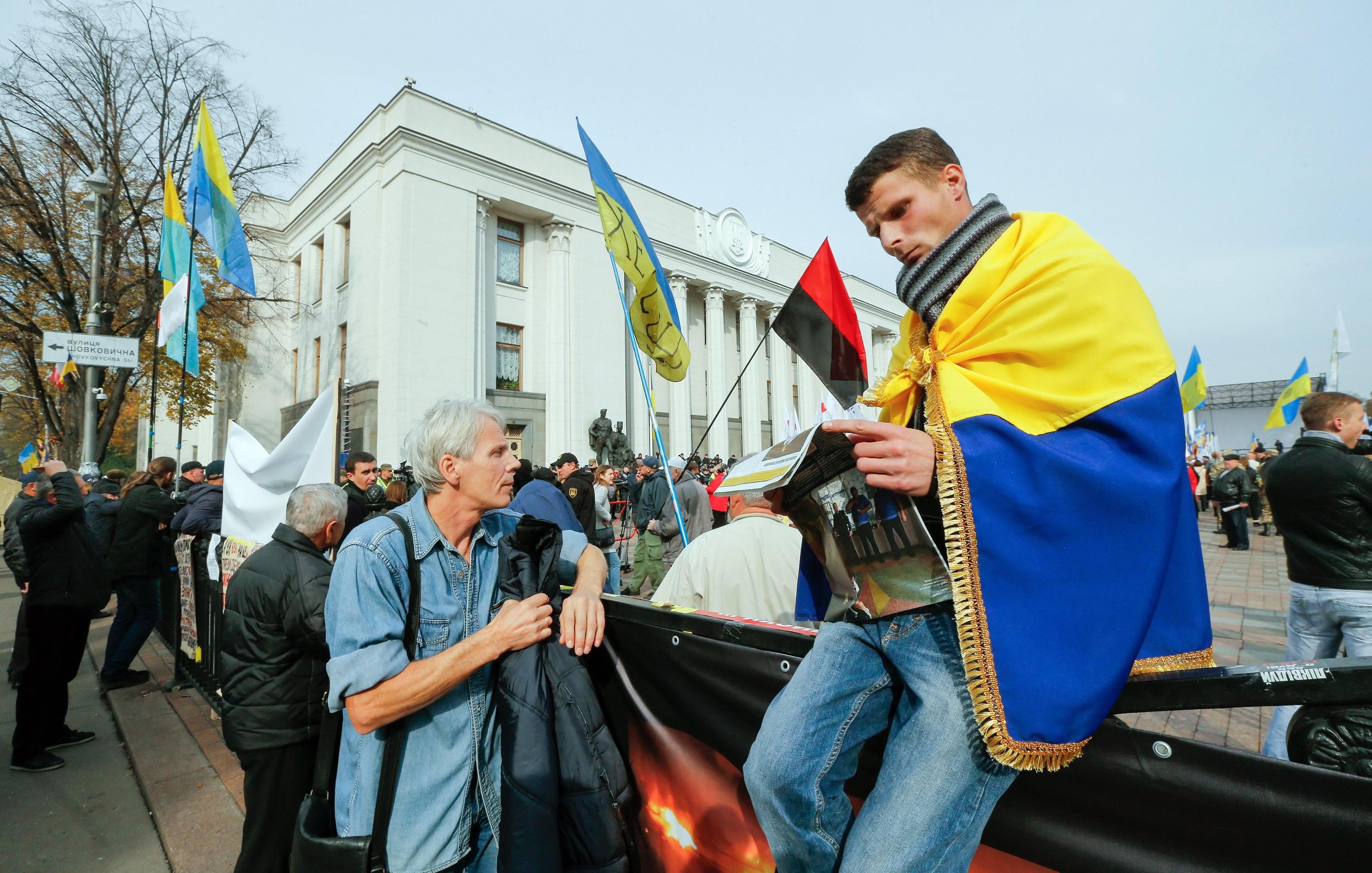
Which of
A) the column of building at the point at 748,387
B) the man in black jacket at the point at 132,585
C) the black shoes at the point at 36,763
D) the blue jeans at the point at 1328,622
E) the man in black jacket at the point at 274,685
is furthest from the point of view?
the column of building at the point at 748,387

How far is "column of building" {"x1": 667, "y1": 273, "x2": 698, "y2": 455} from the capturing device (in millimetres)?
30500

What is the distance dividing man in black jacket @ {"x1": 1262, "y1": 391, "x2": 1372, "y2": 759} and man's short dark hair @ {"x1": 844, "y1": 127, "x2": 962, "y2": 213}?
389cm

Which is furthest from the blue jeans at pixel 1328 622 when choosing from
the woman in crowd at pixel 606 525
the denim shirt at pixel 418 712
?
the woman in crowd at pixel 606 525

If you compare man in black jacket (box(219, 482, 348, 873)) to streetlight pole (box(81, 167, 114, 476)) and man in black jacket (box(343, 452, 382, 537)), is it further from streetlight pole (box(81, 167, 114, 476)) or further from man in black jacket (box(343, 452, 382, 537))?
streetlight pole (box(81, 167, 114, 476))

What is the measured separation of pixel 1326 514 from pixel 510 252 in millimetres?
26284

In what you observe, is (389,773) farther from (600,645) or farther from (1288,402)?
(1288,402)

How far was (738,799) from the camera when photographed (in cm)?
185

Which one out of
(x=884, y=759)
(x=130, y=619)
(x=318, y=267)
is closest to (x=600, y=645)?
(x=884, y=759)

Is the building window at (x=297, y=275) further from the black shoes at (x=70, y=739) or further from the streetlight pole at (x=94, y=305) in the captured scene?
the black shoes at (x=70, y=739)

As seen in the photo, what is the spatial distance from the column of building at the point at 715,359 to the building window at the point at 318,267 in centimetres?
1733

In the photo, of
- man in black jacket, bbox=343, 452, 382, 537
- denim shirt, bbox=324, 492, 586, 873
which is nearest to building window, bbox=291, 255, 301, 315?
man in black jacket, bbox=343, 452, 382, 537

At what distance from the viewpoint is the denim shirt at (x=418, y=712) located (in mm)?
1797

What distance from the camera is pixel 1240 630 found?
269 inches

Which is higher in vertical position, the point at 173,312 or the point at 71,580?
the point at 173,312
